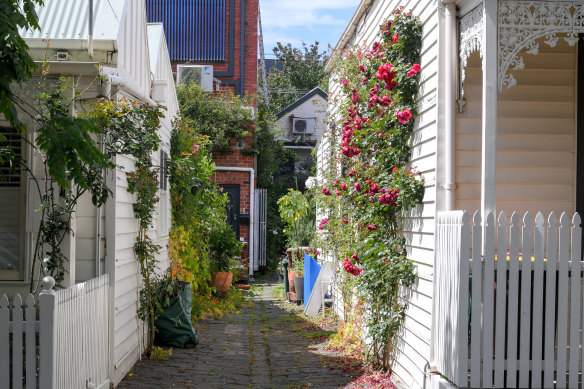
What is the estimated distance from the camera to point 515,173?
626cm

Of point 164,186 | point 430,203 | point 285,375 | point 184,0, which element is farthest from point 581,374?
point 184,0

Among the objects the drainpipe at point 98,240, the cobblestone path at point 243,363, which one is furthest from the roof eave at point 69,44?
the cobblestone path at point 243,363

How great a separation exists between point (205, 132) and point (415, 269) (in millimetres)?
12036

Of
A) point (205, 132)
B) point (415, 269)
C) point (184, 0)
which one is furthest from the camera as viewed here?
point (184, 0)

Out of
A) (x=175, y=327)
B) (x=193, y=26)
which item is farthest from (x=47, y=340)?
(x=193, y=26)

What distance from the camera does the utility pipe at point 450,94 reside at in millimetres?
5836

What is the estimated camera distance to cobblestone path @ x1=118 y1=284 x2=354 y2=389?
7.39 m

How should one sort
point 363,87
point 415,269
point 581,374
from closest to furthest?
point 581,374 < point 415,269 < point 363,87

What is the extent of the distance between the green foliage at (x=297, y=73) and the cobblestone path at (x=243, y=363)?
28922 mm

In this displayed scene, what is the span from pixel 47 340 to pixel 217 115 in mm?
13344

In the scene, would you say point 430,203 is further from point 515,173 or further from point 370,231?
point 370,231

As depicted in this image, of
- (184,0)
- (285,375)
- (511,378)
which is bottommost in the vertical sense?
(285,375)

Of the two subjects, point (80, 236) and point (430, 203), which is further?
point (80, 236)

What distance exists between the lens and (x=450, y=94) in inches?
230
